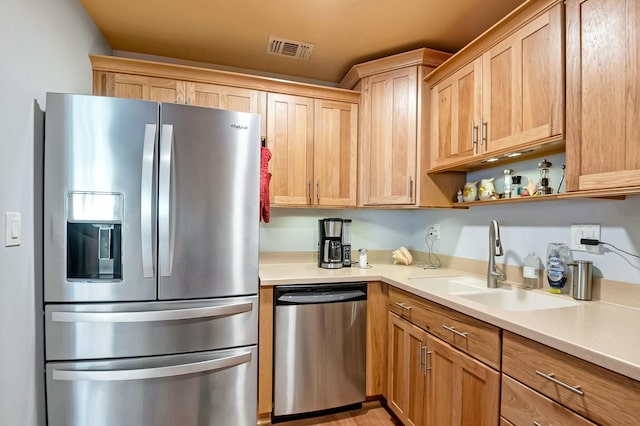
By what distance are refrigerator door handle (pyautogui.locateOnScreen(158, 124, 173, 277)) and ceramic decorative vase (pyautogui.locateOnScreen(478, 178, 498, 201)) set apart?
183 centimetres

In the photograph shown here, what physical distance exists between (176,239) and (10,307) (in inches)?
24.8

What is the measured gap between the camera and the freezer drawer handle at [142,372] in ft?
4.43

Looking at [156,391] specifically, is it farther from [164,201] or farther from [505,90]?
[505,90]

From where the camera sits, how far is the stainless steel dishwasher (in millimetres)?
1846

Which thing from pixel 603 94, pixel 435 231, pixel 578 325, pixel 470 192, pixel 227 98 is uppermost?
pixel 227 98

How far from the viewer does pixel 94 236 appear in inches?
56.5

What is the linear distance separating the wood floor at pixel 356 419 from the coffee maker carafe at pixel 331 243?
0.97 meters

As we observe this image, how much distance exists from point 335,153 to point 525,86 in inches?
50.3

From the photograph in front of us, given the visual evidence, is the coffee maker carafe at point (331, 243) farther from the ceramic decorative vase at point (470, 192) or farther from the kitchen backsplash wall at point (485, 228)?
the ceramic decorative vase at point (470, 192)

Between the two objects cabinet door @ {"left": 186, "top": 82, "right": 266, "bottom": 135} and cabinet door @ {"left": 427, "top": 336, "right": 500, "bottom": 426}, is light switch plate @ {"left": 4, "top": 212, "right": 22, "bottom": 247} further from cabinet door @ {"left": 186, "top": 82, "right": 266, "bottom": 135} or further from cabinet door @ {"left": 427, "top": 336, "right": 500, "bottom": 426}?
cabinet door @ {"left": 427, "top": 336, "right": 500, "bottom": 426}

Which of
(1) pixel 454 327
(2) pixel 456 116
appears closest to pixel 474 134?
(2) pixel 456 116

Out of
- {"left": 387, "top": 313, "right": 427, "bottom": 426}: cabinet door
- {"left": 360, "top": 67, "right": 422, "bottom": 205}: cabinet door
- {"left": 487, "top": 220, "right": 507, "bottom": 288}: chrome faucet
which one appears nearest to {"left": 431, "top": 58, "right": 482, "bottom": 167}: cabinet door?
{"left": 360, "top": 67, "right": 422, "bottom": 205}: cabinet door

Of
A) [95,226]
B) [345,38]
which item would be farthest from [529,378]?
[345,38]

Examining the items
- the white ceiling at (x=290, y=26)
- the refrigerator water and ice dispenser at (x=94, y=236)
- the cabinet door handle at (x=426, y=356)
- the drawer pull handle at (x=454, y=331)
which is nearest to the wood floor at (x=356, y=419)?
the cabinet door handle at (x=426, y=356)
